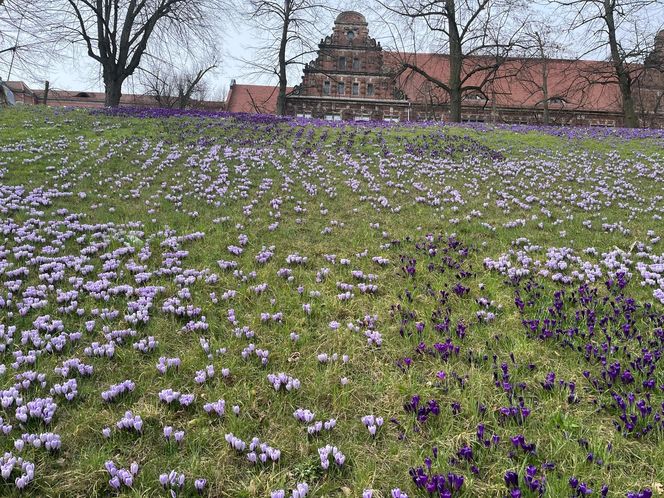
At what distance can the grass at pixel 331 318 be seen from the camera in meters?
3.35

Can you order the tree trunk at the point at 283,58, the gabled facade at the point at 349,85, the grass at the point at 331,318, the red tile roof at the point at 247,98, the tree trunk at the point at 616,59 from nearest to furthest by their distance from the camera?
the grass at the point at 331,318 < the tree trunk at the point at 616,59 < the tree trunk at the point at 283,58 < the gabled facade at the point at 349,85 < the red tile roof at the point at 247,98

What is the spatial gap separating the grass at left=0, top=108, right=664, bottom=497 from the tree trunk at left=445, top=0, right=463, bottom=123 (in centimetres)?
1820

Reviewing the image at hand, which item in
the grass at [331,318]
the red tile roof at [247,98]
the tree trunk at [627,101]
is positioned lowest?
the grass at [331,318]

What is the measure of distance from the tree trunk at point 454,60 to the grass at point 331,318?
18.2 metres

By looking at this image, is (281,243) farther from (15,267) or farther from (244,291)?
(15,267)

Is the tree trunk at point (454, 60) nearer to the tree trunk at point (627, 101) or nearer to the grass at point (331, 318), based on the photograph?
the tree trunk at point (627, 101)

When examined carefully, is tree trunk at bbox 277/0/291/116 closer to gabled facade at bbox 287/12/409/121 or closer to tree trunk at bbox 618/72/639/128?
gabled facade at bbox 287/12/409/121

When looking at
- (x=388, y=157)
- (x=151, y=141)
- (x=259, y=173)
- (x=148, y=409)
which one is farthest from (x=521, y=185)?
(x=151, y=141)

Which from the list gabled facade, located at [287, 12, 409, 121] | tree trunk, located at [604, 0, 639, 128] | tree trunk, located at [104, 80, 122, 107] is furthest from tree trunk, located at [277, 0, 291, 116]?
tree trunk, located at [604, 0, 639, 128]

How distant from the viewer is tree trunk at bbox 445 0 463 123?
30.6m

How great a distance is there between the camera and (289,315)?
5695 millimetres

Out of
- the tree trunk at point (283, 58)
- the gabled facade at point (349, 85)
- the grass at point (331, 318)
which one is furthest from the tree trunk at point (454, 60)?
the gabled facade at point (349, 85)

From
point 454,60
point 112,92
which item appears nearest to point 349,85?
point 454,60

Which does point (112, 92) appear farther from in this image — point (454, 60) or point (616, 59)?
point (616, 59)
